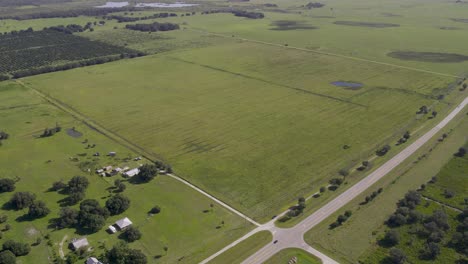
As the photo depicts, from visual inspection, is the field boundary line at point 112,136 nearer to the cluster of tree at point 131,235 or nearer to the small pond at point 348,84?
the cluster of tree at point 131,235

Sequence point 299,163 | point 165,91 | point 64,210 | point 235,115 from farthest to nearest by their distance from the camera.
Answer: point 165,91, point 235,115, point 299,163, point 64,210

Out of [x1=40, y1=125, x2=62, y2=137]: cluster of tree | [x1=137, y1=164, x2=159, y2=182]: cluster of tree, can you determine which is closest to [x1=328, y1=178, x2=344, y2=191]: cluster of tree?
[x1=137, y1=164, x2=159, y2=182]: cluster of tree

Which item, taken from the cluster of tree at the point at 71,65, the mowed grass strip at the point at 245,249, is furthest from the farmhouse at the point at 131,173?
the cluster of tree at the point at 71,65

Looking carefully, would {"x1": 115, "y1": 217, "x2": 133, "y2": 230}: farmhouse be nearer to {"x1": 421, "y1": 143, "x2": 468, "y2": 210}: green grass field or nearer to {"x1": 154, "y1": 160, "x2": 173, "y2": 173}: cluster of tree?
{"x1": 154, "y1": 160, "x2": 173, "y2": 173}: cluster of tree

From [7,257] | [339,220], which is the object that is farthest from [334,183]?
[7,257]

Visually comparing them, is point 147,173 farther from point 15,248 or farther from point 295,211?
point 295,211

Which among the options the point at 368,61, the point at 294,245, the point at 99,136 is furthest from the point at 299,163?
the point at 368,61

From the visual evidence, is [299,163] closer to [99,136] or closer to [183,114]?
[183,114]
